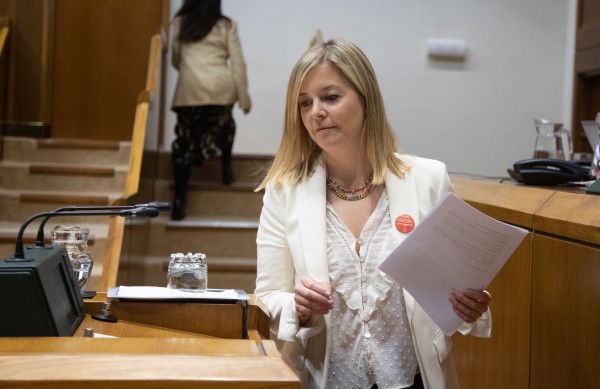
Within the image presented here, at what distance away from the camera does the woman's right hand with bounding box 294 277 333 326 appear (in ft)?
6.10

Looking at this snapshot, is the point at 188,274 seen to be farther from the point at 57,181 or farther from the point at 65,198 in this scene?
the point at 57,181

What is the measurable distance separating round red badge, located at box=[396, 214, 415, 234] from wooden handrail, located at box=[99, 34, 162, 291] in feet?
8.20

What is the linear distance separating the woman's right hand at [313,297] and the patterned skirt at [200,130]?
4433mm

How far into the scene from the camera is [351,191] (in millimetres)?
2199

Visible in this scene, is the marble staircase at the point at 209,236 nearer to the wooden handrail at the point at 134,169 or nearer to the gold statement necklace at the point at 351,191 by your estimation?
the wooden handrail at the point at 134,169

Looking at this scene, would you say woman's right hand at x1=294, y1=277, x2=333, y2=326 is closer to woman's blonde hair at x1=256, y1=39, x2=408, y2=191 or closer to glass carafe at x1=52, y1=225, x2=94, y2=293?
woman's blonde hair at x1=256, y1=39, x2=408, y2=191

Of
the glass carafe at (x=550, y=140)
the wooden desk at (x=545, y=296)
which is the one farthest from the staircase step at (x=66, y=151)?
the wooden desk at (x=545, y=296)

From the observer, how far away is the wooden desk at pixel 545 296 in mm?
2225

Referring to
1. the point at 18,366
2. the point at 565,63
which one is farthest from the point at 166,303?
the point at 565,63

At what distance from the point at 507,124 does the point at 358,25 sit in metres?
1.82

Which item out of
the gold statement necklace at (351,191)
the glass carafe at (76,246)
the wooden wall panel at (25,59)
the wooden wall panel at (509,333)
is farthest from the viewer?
the wooden wall panel at (25,59)

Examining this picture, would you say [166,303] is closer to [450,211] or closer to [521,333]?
[450,211]

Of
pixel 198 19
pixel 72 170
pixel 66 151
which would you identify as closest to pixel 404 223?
pixel 198 19

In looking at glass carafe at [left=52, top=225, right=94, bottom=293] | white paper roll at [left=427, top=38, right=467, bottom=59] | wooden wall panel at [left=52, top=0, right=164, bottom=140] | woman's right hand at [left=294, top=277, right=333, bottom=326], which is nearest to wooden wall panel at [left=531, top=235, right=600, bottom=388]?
woman's right hand at [left=294, top=277, right=333, bottom=326]
